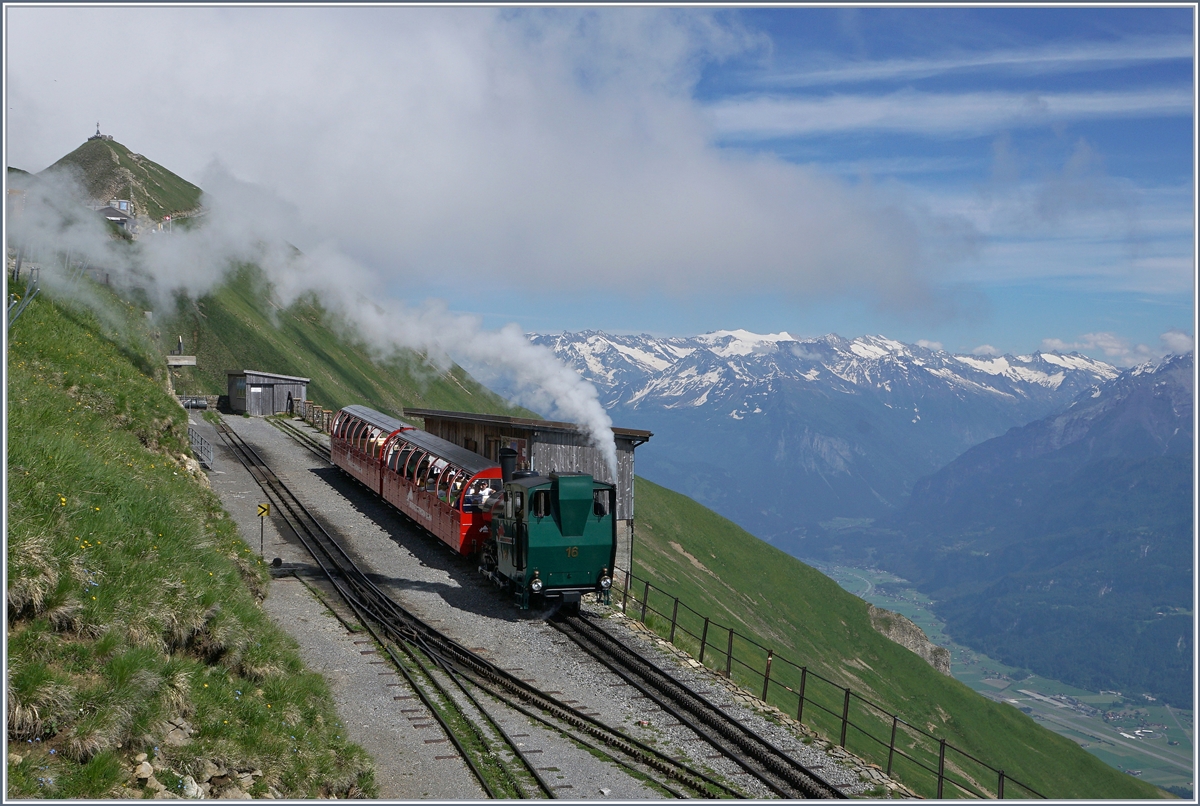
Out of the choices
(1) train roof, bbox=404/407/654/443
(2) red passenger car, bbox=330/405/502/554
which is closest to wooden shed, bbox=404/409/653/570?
(1) train roof, bbox=404/407/654/443

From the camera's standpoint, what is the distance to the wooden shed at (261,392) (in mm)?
74375

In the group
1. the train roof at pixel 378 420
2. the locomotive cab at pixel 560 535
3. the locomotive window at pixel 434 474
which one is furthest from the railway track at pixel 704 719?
the train roof at pixel 378 420

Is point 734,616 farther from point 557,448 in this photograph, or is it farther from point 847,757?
point 847,757

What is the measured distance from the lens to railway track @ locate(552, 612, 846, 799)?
1602 cm

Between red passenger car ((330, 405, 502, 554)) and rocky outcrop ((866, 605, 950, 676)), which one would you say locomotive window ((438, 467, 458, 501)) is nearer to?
red passenger car ((330, 405, 502, 554))

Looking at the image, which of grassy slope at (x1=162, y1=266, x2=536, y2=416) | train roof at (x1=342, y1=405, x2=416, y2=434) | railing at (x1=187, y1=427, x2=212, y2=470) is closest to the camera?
train roof at (x1=342, y1=405, x2=416, y2=434)

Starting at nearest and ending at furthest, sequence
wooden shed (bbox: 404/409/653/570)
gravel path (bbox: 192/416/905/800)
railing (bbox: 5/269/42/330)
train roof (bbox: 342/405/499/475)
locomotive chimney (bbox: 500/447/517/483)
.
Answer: gravel path (bbox: 192/416/905/800) → railing (bbox: 5/269/42/330) → locomotive chimney (bbox: 500/447/517/483) → train roof (bbox: 342/405/499/475) → wooden shed (bbox: 404/409/653/570)

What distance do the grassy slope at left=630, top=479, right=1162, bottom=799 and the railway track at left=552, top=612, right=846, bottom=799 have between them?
80.5 meters

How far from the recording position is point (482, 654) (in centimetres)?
2222

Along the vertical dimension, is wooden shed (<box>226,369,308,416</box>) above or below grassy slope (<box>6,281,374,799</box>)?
above

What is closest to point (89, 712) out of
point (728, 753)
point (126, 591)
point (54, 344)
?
point (126, 591)

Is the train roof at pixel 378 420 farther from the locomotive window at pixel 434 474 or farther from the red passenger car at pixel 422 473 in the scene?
the locomotive window at pixel 434 474

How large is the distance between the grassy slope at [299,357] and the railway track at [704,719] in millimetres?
75851

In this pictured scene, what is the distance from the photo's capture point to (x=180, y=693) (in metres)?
12.0
